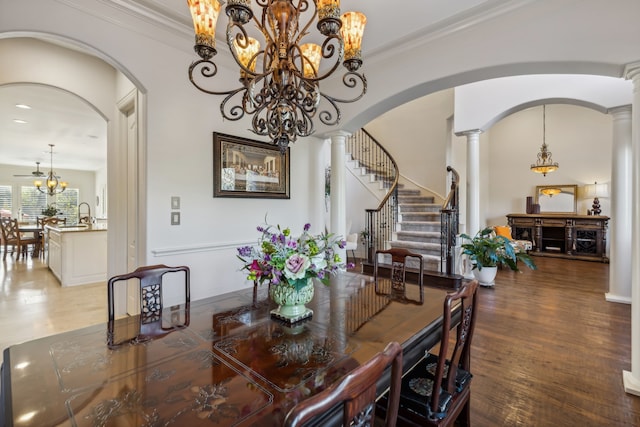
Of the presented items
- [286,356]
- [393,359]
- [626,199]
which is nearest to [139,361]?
[286,356]

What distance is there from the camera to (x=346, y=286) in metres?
2.27

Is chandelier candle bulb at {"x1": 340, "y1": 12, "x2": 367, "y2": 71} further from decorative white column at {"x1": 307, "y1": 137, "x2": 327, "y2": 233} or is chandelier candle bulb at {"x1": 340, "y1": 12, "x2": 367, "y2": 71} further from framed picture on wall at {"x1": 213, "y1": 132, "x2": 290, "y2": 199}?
decorative white column at {"x1": 307, "y1": 137, "x2": 327, "y2": 233}

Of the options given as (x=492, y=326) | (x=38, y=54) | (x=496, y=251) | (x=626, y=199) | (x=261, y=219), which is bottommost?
(x=492, y=326)

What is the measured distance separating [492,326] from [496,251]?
159cm

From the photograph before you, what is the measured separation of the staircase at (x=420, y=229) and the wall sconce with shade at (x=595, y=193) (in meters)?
4.04

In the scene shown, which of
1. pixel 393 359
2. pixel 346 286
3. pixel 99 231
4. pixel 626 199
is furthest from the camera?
pixel 99 231

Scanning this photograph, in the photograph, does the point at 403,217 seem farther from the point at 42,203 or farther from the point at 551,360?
the point at 42,203

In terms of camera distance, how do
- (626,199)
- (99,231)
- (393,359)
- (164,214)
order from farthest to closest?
(99,231), (626,199), (164,214), (393,359)

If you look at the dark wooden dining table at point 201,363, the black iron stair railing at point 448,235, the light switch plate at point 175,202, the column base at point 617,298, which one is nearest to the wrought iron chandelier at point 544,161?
the black iron stair railing at point 448,235

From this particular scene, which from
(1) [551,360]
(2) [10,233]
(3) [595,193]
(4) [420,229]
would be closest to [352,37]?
(1) [551,360]

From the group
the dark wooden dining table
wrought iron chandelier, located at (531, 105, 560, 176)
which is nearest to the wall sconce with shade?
wrought iron chandelier, located at (531, 105, 560, 176)

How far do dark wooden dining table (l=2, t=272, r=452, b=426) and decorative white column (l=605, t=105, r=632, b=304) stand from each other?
13.2 ft

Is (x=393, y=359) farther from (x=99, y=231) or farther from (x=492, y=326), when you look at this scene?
(x=99, y=231)

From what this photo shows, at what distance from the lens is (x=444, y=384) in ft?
4.71
